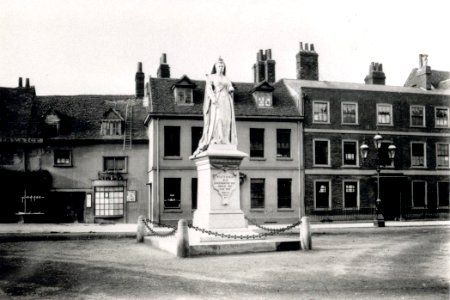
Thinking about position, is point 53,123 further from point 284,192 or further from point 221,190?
point 221,190

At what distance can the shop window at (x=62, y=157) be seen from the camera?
3388cm

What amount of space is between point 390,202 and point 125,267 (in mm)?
27504

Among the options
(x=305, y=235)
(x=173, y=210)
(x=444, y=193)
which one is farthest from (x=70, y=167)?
(x=444, y=193)

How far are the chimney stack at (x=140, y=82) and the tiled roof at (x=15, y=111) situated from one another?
7317 millimetres

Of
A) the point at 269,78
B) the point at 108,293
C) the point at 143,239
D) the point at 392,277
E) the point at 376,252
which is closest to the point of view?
the point at 108,293


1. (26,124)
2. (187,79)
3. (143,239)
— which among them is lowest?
(143,239)

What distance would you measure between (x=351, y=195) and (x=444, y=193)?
754cm

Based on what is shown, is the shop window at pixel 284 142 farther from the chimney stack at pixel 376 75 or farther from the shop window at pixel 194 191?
the chimney stack at pixel 376 75

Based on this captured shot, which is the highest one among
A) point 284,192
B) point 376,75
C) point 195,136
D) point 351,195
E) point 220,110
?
point 376,75

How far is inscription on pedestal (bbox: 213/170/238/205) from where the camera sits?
15.0 meters

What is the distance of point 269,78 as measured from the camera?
1494 inches

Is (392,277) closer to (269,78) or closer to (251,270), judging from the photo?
(251,270)

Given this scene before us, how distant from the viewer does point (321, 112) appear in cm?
3497

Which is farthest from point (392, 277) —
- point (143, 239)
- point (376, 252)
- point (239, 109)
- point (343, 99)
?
point (343, 99)
